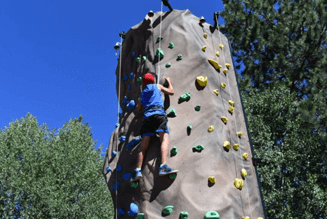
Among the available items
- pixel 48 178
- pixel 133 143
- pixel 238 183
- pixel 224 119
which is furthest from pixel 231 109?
pixel 48 178

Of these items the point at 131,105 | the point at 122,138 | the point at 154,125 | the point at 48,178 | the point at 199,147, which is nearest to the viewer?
the point at 199,147

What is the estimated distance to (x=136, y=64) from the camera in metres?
4.32

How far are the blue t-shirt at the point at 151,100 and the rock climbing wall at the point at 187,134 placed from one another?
17cm

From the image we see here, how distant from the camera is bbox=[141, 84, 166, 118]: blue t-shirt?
11.0 ft

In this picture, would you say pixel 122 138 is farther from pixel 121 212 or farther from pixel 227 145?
pixel 227 145

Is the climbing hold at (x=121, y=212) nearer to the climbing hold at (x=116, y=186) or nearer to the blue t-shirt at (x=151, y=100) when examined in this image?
the climbing hold at (x=116, y=186)

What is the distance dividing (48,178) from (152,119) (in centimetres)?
1014

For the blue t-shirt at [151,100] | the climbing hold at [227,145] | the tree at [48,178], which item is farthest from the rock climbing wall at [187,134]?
the tree at [48,178]

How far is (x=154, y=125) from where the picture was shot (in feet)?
11.0

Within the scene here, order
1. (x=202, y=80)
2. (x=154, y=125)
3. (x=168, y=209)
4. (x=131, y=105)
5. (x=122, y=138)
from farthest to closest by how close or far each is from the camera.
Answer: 1. (x=131, y=105)
2. (x=122, y=138)
3. (x=202, y=80)
4. (x=154, y=125)
5. (x=168, y=209)

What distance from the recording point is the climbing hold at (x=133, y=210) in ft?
10.3

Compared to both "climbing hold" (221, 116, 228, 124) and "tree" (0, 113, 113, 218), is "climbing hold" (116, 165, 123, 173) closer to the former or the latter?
"climbing hold" (221, 116, 228, 124)

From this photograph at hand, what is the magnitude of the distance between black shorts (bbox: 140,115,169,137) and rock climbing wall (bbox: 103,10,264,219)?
0.09 m

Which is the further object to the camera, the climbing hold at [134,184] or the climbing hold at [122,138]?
the climbing hold at [122,138]
